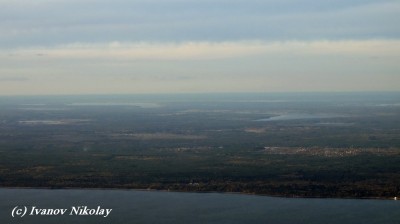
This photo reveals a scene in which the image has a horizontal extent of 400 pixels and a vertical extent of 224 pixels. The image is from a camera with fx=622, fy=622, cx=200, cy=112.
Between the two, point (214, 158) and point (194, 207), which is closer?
point (194, 207)

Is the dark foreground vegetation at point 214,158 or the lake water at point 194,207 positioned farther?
the dark foreground vegetation at point 214,158

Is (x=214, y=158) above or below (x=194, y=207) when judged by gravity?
above

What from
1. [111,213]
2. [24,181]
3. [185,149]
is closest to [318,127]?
[185,149]

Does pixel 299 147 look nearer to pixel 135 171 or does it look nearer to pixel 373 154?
pixel 373 154

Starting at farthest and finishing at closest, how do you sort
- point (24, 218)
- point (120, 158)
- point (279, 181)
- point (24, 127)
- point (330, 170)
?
point (24, 127), point (120, 158), point (330, 170), point (279, 181), point (24, 218)

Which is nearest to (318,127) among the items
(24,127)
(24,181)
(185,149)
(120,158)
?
(185,149)

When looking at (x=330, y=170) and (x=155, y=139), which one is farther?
(x=155, y=139)

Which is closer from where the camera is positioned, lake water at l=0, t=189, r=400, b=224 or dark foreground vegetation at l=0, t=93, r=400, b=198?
lake water at l=0, t=189, r=400, b=224

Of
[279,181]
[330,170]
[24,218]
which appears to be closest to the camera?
[24,218]
